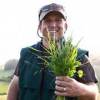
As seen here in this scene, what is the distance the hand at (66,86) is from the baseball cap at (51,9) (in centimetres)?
123

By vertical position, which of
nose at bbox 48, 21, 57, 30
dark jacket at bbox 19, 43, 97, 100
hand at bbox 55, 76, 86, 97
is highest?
nose at bbox 48, 21, 57, 30

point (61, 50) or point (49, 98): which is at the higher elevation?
point (61, 50)

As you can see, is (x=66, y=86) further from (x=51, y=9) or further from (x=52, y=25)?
(x=51, y=9)

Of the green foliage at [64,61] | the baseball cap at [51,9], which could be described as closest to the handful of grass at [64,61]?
the green foliage at [64,61]

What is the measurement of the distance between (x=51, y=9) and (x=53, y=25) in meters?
0.32

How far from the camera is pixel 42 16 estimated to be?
629cm

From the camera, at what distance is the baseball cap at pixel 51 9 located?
628 cm

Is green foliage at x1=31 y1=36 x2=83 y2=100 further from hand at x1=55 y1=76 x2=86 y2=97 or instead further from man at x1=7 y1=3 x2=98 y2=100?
man at x1=7 y1=3 x2=98 y2=100

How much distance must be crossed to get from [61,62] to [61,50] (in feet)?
0.45

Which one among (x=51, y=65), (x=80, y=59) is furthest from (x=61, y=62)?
(x=80, y=59)

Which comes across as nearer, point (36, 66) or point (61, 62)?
point (61, 62)

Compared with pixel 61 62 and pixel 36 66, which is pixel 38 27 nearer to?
pixel 36 66

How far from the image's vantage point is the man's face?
6015mm

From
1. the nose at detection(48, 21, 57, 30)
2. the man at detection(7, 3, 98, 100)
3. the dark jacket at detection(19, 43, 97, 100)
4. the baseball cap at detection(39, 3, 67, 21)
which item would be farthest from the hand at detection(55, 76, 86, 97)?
the baseball cap at detection(39, 3, 67, 21)
